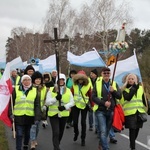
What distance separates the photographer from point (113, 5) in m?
41.5

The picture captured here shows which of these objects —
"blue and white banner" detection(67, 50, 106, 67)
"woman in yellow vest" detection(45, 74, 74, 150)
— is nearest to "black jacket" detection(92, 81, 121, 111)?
"woman in yellow vest" detection(45, 74, 74, 150)

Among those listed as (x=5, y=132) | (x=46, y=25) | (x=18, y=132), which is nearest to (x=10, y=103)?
(x=18, y=132)

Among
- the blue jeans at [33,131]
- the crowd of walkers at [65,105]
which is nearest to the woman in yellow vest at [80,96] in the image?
the blue jeans at [33,131]

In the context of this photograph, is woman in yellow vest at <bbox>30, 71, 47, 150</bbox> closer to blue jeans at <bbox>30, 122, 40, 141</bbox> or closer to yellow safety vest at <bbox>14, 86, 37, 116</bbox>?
blue jeans at <bbox>30, 122, 40, 141</bbox>

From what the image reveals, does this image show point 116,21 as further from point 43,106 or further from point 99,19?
point 43,106

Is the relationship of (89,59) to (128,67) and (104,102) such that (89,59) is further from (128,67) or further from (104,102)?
(104,102)

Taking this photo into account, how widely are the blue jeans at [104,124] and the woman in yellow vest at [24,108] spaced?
1.22 metres

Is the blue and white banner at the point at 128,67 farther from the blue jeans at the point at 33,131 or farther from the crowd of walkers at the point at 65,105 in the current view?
the blue jeans at the point at 33,131

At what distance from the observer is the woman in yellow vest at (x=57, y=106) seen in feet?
23.3

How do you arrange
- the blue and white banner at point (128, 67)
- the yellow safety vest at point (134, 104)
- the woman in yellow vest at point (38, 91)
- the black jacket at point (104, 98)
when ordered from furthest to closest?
the blue and white banner at point (128, 67)
the woman in yellow vest at point (38, 91)
the yellow safety vest at point (134, 104)
the black jacket at point (104, 98)

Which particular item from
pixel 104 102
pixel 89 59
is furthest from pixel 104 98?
pixel 89 59

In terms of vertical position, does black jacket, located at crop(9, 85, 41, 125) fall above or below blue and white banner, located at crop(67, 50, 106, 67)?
below

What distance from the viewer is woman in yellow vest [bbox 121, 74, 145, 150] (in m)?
7.16

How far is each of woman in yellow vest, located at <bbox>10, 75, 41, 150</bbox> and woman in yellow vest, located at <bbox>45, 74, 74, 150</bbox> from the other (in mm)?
282
